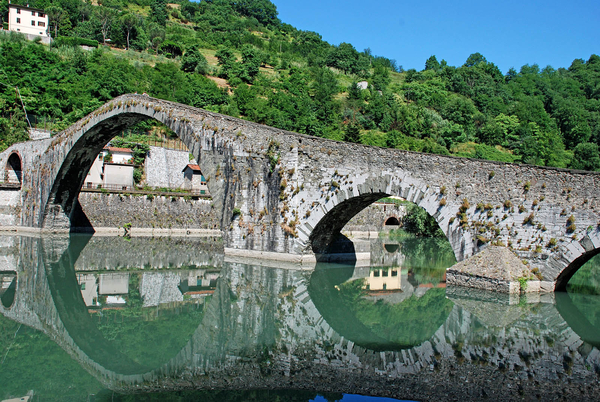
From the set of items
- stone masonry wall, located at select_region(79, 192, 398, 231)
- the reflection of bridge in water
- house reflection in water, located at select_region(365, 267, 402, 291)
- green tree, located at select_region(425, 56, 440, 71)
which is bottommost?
house reflection in water, located at select_region(365, 267, 402, 291)

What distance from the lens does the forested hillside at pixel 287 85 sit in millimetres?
50062

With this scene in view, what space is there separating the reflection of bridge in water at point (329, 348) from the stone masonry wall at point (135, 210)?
1693cm

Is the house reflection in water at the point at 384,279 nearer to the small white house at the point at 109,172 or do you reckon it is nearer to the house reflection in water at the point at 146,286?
the house reflection in water at the point at 146,286

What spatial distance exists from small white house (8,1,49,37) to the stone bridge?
2097 inches

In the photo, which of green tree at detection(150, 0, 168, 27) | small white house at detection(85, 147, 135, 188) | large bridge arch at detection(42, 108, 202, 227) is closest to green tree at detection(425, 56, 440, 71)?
green tree at detection(150, 0, 168, 27)

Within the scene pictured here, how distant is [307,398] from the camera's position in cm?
600

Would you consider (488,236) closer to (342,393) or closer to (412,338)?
(412,338)

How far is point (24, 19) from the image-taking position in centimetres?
6962

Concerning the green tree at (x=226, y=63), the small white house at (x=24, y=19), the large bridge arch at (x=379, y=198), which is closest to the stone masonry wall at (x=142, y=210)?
the large bridge arch at (x=379, y=198)

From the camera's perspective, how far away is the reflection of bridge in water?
6625 mm

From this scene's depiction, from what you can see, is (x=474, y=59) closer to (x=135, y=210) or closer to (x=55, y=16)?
(x=55, y=16)

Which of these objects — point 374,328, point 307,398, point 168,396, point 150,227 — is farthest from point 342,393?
point 150,227

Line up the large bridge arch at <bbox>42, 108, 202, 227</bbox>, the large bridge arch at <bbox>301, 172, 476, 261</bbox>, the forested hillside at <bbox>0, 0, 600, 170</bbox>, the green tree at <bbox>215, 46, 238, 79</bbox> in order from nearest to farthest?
the large bridge arch at <bbox>301, 172, 476, 261</bbox>, the large bridge arch at <bbox>42, 108, 202, 227</bbox>, the forested hillside at <bbox>0, 0, 600, 170</bbox>, the green tree at <bbox>215, 46, 238, 79</bbox>

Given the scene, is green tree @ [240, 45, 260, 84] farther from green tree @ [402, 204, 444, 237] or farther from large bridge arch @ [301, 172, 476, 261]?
large bridge arch @ [301, 172, 476, 261]
